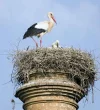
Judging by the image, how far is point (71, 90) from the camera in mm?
8125

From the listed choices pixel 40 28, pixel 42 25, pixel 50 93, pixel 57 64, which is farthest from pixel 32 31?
pixel 50 93

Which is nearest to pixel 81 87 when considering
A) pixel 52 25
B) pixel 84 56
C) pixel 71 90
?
pixel 71 90

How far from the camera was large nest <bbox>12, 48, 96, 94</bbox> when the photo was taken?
27.3 ft

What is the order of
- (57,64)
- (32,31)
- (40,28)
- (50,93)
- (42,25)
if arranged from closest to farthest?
(50,93), (57,64), (32,31), (40,28), (42,25)

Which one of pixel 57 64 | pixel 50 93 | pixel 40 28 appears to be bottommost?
pixel 50 93

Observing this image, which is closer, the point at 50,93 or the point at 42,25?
the point at 50,93

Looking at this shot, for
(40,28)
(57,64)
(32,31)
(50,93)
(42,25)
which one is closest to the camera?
(50,93)

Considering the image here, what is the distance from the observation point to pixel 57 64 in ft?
27.3

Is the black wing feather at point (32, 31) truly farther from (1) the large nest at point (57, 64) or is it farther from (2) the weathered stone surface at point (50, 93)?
(2) the weathered stone surface at point (50, 93)

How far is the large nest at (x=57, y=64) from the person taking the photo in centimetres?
833

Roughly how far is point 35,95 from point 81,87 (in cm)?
103

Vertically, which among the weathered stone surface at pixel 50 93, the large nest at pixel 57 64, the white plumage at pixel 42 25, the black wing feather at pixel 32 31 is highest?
the white plumage at pixel 42 25

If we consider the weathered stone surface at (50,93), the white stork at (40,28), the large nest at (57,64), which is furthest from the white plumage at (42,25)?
the weathered stone surface at (50,93)

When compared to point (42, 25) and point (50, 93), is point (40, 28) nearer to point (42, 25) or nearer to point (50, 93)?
point (42, 25)
